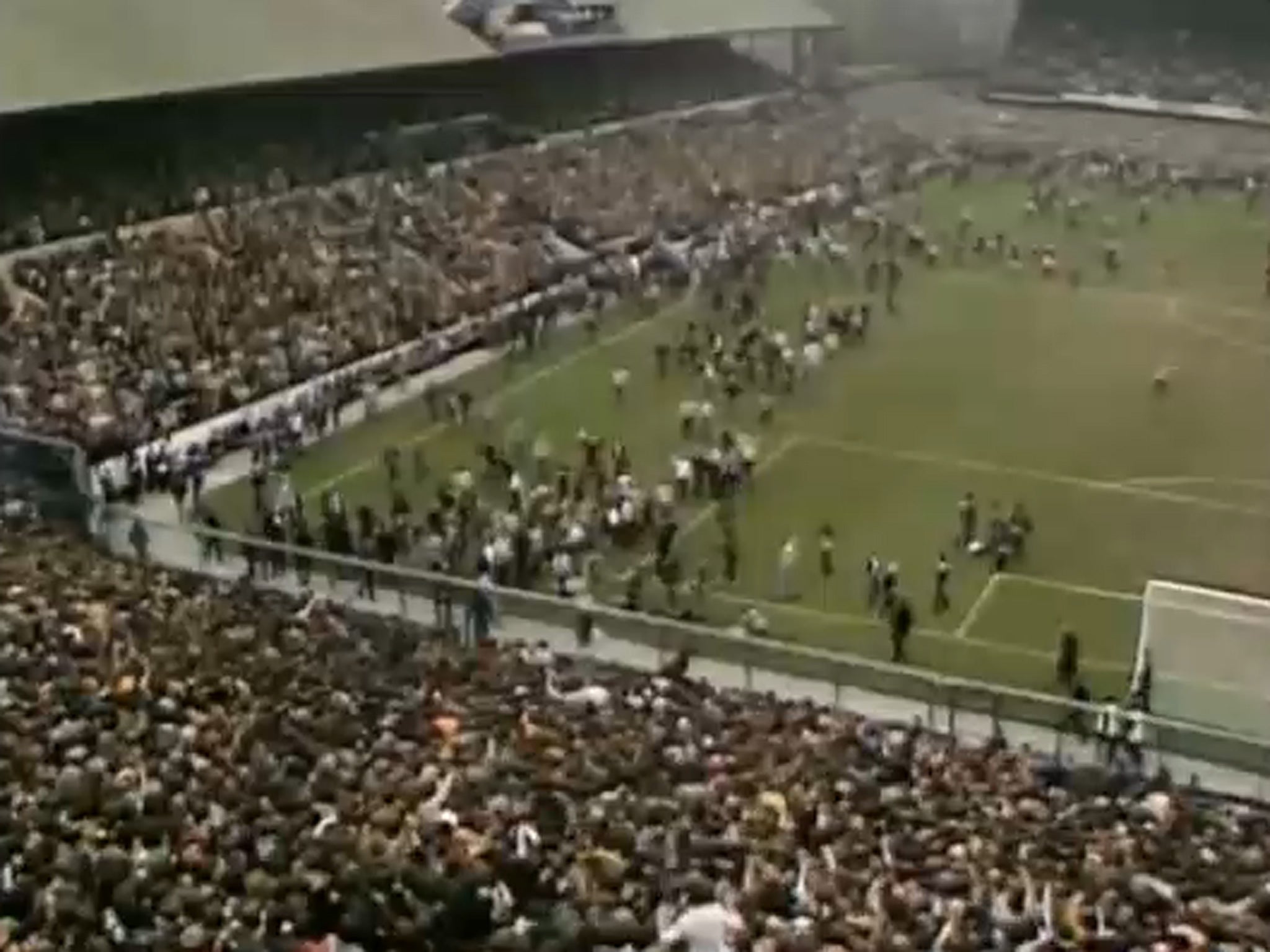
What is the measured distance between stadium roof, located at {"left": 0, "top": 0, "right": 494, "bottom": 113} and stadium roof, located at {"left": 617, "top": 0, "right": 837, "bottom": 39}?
14.2m

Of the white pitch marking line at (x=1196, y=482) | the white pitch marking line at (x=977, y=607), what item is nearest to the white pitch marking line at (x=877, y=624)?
the white pitch marking line at (x=977, y=607)

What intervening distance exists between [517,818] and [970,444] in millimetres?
22131

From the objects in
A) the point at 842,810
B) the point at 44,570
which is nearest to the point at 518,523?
the point at 44,570

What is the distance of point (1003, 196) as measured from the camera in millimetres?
68375

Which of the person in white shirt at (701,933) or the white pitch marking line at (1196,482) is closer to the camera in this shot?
the person in white shirt at (701,933)

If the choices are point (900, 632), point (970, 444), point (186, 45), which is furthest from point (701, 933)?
point (186, 45)

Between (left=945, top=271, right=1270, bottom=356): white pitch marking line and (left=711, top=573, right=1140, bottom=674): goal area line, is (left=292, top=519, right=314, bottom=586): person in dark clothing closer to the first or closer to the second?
(left=711, top=573, right=1140, bottom=674): goal area line

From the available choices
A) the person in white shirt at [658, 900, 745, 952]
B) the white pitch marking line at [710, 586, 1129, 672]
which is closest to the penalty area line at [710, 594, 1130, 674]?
the white pitch marking line at [710, 586, 1129, 672]

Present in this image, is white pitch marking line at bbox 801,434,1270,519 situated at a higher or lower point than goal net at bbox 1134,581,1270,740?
lower

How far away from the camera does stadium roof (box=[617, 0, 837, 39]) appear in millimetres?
71250

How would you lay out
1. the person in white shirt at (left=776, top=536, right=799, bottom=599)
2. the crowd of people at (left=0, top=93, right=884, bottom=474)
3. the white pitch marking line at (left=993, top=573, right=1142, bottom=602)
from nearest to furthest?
the person in white shirt at (left=776, top=536, right=799, bottom=599) → the white pitch marking line at (left=993, top=573, right=1142, bottom=602) → the crowd of people at (left=0, top=93, right=884, bottom=474)

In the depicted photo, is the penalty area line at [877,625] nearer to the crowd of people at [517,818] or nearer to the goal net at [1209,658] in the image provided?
the goal net at [1209,658]

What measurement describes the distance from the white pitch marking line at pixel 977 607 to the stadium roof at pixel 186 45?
72.7 ft

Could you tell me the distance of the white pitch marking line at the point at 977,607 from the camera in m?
29.5
